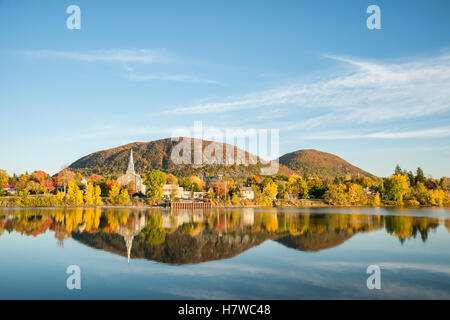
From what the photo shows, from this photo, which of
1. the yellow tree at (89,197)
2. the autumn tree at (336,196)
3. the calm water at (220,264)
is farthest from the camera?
the autumn tree at (336,196)

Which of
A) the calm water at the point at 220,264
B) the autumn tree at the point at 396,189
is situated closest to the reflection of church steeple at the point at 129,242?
the calm water at the point at 220,264

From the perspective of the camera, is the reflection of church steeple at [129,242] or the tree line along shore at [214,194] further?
the tree line along shore at [214,194]

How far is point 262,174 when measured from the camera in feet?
534

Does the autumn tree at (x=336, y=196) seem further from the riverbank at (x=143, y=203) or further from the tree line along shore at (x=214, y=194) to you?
the riverbank at (x=143, y=203)

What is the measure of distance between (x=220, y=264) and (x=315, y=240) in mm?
9991

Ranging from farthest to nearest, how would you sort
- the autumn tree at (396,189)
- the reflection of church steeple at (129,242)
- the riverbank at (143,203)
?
the autumn tree at (396,189), the riverbank at (143,203), the reflection of church steeple at (129,242)

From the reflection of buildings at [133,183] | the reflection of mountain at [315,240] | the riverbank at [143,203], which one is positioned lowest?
the riverbank at [143,203]

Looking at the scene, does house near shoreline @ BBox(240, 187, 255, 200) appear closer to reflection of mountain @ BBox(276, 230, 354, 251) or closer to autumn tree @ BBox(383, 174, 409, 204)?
autumn tree @ BBox(383, 174, 409, 204)

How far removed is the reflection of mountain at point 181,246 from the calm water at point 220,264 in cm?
6

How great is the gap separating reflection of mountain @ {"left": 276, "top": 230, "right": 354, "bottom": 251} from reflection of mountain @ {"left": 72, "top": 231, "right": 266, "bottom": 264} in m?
2.23

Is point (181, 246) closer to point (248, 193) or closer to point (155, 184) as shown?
point (155, 184)

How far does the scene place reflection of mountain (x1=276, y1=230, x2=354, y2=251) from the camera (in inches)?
852

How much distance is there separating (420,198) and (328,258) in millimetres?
91352

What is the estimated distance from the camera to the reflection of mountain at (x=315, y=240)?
21.6 metres
